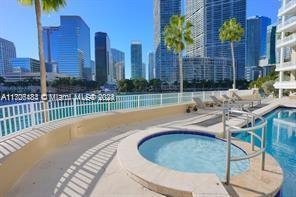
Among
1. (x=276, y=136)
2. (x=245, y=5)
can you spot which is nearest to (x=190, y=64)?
(x=245, y=5)

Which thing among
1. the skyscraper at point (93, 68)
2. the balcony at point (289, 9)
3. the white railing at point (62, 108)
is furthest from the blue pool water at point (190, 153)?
the skyscraper at point (93, 68)

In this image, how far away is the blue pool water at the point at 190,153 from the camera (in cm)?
482

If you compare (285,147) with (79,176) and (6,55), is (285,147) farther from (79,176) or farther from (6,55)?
(6,55)

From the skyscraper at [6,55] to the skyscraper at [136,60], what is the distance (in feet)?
287

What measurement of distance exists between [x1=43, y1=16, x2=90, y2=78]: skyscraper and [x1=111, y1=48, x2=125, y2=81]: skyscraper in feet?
188

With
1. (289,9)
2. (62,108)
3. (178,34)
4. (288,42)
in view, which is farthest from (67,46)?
(62,108)

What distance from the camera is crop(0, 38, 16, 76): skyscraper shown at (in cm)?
8050

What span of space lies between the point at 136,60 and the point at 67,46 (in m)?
73.3

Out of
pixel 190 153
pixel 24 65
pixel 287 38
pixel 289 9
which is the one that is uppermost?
pixel 24 65

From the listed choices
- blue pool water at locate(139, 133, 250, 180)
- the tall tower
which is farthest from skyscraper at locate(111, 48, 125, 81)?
blue pool water at locate(139, 133, 250, 180)

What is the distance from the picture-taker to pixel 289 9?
955 inches

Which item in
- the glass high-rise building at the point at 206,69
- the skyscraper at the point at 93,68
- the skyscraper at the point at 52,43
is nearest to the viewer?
the glass high-rise building at the point at 206,69

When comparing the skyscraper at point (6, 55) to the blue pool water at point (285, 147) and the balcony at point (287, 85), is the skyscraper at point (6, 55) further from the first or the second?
the blue pool water at point (285, 147)

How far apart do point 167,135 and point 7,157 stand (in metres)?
4.87
